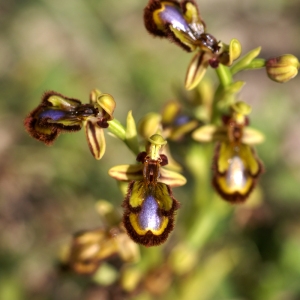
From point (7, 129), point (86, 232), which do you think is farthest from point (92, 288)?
point (7, 129)

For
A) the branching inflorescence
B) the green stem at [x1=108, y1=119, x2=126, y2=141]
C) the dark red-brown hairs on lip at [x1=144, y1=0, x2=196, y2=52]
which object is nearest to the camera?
the branching inflorescence

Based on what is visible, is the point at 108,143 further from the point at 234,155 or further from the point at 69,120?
the point at 69,120

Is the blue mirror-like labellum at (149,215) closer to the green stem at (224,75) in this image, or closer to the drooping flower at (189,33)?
the drooping flower at (189,33)

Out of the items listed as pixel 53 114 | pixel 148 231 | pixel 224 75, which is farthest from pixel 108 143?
pixel 148 231

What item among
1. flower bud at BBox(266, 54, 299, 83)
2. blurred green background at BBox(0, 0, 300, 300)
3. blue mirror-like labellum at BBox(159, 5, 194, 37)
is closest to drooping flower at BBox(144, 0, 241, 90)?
blue mirror-like labellum at BBox(159, 5, 194, 37)

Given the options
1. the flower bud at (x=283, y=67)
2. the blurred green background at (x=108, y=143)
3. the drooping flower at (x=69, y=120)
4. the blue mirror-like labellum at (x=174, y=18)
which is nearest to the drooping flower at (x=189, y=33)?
the blue mirror-like labellum at (x=174, y=18)

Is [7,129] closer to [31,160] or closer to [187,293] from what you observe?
[31,160]

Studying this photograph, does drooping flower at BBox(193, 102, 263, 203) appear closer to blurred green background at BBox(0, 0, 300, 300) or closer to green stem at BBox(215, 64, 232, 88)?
green stem at BBox(215, 64, 232, 88)
